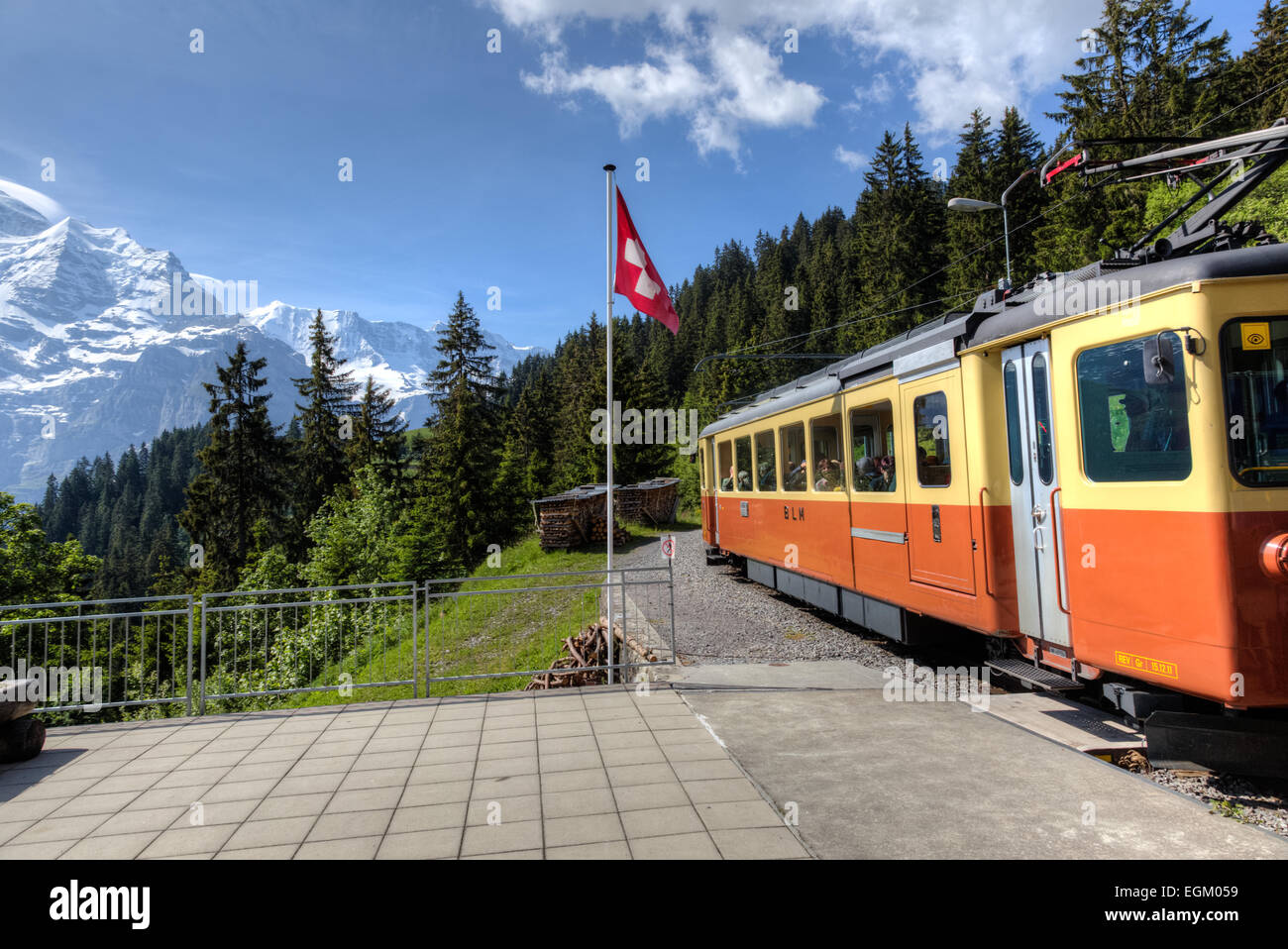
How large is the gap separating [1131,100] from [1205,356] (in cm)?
3784

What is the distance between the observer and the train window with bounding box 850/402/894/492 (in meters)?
8.50

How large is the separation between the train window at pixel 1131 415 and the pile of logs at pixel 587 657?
529 centimetres

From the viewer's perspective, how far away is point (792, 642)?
33.7 ft

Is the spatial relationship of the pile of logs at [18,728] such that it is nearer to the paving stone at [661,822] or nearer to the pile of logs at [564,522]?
the paving stone at [661,822]

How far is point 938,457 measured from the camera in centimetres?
741

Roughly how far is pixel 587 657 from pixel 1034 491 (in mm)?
5645

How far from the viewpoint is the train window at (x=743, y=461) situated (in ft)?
46.1

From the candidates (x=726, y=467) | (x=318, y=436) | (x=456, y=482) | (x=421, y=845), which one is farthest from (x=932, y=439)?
(x=318, y=436)

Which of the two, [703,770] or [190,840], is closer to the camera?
[190,840]

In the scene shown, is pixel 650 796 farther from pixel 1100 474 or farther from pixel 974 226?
pixel 974 226

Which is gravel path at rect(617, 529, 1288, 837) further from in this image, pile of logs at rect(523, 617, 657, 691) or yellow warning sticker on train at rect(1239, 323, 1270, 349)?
yellow warning sticker on train at rect(1239, 323, 1270, 349)

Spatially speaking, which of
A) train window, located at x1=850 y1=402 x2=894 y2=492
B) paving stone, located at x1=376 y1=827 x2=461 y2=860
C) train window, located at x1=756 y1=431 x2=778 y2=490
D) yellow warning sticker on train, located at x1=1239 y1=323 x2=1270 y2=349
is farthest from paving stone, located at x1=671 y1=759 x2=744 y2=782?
train window, located at x1=756 y1=431 x2=778 y2=490
